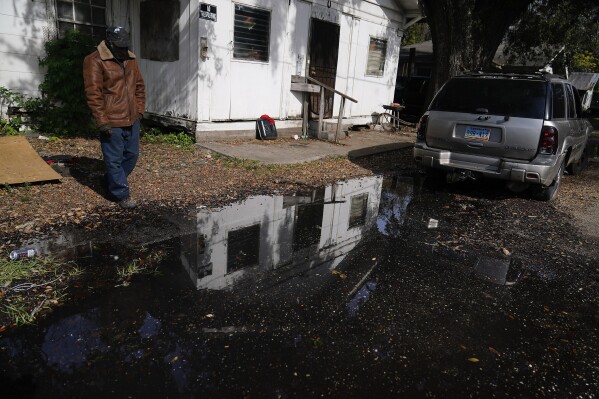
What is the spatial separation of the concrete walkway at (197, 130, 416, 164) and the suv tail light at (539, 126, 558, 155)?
4055mm

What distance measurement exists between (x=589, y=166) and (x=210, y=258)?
33.4ft

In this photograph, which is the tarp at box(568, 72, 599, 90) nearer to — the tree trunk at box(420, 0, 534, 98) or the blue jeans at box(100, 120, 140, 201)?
the tree trunk at box(420, 0, 534, 98)

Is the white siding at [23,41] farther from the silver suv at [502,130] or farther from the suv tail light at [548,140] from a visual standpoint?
the suv tail light at [548,140]

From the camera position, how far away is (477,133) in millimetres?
6250

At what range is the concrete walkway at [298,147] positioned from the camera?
27.3ft

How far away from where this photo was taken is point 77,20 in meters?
8.79

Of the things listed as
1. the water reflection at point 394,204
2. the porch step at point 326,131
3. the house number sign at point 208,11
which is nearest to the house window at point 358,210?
the water reflection at point 394,204

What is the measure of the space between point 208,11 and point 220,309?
6.89 metres

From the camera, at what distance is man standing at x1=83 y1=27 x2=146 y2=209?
15.6 ft

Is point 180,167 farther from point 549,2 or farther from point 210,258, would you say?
point 549,2

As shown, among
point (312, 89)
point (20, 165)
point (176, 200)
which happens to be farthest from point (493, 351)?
point (312, 89)

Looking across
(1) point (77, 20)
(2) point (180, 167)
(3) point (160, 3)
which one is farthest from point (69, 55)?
(2) point (180, 167)

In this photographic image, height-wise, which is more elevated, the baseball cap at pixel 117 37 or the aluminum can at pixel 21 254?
the baseball cap at pixel 117 37

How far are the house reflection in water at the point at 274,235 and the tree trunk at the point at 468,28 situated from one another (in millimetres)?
6709
